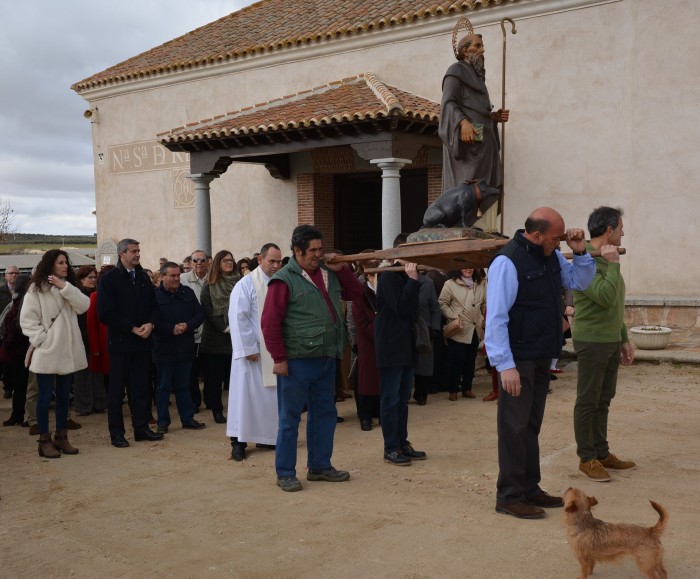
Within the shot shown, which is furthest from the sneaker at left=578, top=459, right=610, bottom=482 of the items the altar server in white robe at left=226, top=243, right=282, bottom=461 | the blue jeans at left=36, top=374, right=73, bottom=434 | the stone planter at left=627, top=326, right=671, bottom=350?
the stone planter at left=627, top=326, right=671, bottom=350

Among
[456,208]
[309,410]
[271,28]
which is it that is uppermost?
[271,28]

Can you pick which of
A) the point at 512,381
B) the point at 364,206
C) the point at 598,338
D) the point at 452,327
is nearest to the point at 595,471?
the point at 598,338

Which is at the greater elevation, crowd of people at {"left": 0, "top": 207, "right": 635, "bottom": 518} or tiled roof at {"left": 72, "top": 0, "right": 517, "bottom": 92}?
tiled roof at {"left": 72, "top": 0, "right": 517, "bottom": 92}

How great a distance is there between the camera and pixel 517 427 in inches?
185

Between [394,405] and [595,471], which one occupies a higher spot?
[394,405]

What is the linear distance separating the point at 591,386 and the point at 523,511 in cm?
117

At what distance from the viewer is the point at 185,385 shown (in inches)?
300

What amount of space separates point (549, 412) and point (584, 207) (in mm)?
6121

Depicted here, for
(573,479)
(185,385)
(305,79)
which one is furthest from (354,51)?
(573,479)

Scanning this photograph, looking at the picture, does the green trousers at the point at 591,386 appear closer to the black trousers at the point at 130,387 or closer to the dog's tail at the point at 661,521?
the dog's tail at the point at 661,521

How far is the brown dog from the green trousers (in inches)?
64.2

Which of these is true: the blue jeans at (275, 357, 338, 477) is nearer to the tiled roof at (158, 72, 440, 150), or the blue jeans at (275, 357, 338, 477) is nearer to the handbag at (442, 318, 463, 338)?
the handbag at (442, 318, 463, 338)

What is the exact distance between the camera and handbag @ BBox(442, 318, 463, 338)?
8561mm

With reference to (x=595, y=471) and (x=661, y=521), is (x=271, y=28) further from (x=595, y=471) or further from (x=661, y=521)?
(x=661, y=521)
